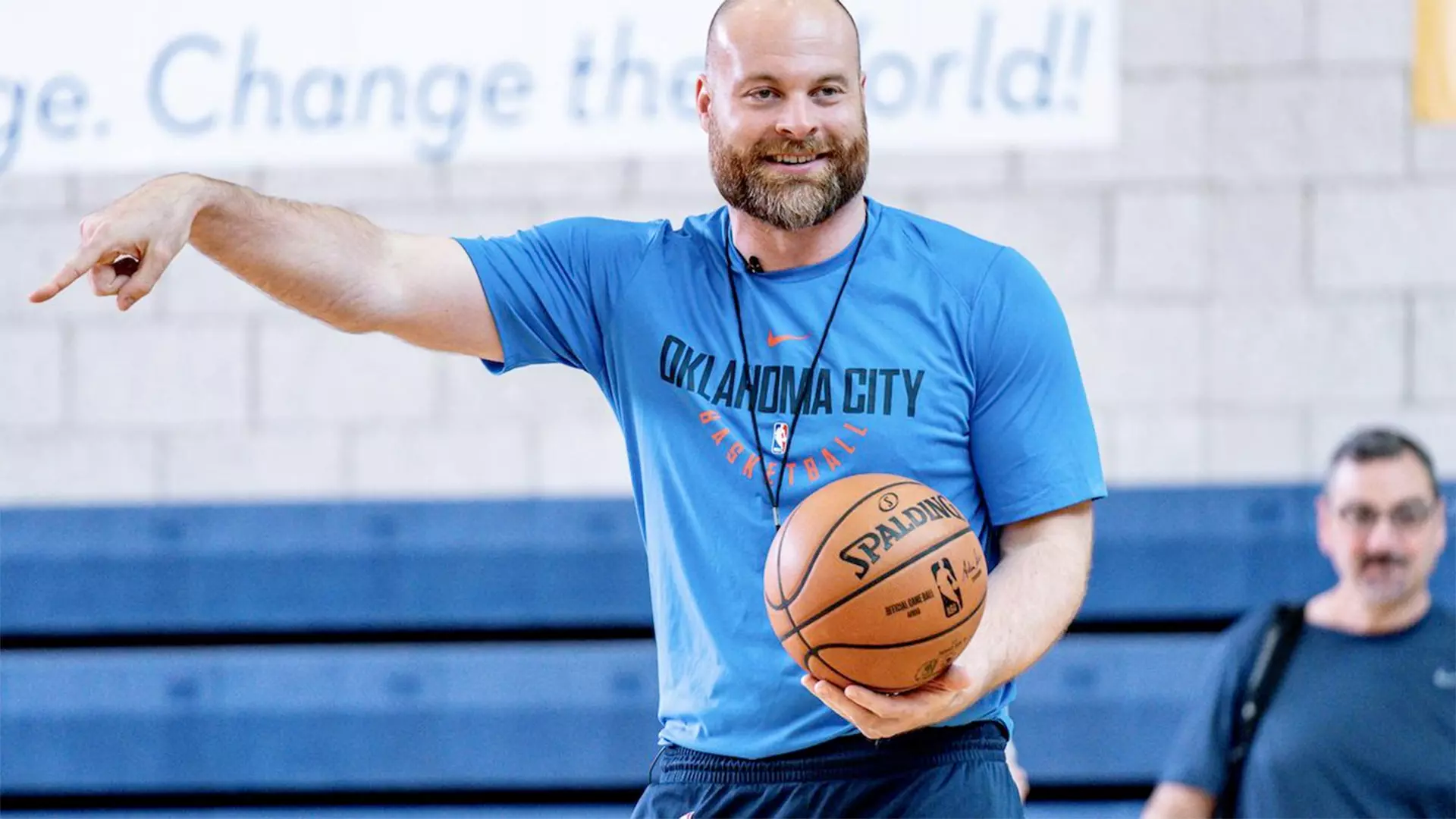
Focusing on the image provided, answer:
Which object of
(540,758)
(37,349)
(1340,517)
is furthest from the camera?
(37,349)

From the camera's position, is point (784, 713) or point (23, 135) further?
point (23, 135)

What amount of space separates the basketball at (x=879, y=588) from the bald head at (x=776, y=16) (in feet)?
1.79

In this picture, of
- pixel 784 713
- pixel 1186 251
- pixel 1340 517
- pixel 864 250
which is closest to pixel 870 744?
pixel 784 713

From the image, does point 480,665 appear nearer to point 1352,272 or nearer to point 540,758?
point 540,758

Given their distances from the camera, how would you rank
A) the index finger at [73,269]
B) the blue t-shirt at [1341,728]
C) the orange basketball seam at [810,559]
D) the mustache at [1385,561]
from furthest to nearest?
the mustache at [1385,561]
the blue t-shirt at [1341,728]
the orange basketball seam at [810,559]
the index finger at [73,269]

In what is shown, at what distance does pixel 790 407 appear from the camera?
5.65ft

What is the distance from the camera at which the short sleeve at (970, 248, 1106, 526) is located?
1.73m

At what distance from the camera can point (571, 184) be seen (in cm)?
372

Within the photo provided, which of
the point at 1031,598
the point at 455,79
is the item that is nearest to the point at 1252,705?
the point at 1031,598

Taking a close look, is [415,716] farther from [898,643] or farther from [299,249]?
[898,643]

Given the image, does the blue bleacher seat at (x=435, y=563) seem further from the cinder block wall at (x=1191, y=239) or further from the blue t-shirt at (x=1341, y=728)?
the blue t-shirt at (x=1341, y=728)

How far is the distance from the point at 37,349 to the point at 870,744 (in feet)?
9.44

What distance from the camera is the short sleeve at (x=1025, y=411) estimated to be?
68.0 inches

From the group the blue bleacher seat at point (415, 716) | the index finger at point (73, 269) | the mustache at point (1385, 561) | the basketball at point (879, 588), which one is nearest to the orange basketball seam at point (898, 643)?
the basketball at point (879, 588)
